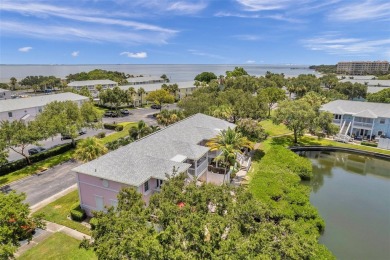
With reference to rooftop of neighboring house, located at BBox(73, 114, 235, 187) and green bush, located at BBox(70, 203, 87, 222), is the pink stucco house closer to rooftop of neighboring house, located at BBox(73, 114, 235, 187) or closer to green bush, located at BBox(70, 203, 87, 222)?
rooftop of neighboring house, located at BBox(73, 114, 235, 187)

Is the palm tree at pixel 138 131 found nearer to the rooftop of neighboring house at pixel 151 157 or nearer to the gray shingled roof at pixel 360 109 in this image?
the rooftop of neighboring house at pixel 151 157

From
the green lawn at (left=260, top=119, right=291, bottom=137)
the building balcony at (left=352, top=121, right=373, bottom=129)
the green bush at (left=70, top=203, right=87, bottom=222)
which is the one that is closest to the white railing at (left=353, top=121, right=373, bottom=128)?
the building balcony at (left=352, top=121, right=373, bottom=129)

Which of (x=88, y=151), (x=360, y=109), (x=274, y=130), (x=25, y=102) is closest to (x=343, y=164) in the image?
(x=274, y=130)

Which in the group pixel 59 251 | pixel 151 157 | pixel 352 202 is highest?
pixel 151 157

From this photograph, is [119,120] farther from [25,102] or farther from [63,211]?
[63,211]

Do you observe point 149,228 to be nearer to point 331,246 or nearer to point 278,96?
point 331,246

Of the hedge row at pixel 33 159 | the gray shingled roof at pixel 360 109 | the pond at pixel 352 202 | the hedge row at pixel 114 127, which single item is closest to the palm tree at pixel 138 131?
the hedge row at pixel 33 159
